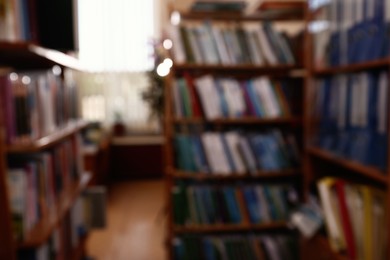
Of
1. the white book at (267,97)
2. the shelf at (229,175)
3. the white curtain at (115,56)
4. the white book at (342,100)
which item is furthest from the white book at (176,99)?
the white curtain at (115,56)

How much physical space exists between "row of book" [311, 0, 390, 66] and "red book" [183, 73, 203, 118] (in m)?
0.75

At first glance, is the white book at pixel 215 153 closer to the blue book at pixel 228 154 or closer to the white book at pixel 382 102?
the blue book at pixel 228 154

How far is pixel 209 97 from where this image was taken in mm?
2279

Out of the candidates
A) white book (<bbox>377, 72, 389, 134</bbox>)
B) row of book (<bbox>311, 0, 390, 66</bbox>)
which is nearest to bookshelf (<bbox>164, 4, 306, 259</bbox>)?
row of book (<bbox>311, 0, 390, 66</bbox>)

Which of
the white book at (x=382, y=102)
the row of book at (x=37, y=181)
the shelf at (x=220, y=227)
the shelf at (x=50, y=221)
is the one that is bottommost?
the shelf at (x=220, y=227)

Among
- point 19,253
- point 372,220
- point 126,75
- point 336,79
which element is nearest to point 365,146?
point 372,220

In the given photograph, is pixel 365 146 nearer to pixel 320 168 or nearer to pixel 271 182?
pixel 320 168

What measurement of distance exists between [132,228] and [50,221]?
1.94 metres

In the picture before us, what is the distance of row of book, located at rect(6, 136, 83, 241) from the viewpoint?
4.64 ft

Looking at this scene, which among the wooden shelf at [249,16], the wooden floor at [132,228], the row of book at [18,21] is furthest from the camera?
the wooden floor at [132,228]

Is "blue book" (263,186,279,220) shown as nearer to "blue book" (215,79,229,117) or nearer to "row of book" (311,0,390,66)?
"blue book" (215,79,229,117)

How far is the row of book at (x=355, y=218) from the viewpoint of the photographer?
4.61 ft

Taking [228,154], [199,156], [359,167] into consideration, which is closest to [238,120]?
[228,154]

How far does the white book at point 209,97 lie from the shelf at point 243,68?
102 mm
